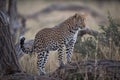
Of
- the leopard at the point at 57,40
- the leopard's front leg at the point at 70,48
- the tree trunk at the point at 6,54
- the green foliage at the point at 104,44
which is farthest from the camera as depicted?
the green foliage at the point at 104,44

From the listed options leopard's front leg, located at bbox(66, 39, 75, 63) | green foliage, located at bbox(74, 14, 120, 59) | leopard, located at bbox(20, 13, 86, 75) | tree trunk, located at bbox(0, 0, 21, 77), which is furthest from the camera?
green foliage, located at bbox(74, 14, 120, 59)

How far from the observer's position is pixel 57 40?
37.2ft

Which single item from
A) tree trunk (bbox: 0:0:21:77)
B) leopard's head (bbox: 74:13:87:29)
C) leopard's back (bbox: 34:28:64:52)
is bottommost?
tree trunk (bbox: 0:0:21:77)

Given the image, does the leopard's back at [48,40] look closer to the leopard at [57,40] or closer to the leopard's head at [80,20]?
the leopard at [57,40]

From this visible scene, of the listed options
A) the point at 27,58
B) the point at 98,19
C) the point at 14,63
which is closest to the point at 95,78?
the point at 14,63

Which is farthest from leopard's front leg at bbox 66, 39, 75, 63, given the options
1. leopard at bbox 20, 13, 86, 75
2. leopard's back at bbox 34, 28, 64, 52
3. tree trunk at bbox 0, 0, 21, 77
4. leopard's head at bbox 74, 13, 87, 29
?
tree trunk at bbox 0, 0, 21, 77

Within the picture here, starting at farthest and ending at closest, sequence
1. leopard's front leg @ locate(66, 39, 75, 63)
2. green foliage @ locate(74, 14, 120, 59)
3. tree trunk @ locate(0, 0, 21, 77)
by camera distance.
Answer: green foliage @ locate(74, 14, 120, 59)
leopard's front leg @ locate(66, 39, 75, 63)
tree trunk @ locate(0, 0, 21, 77)

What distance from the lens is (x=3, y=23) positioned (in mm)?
9289

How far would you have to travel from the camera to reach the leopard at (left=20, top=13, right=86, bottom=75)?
11250 mm

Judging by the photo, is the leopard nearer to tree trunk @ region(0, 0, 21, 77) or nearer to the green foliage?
the green foliage

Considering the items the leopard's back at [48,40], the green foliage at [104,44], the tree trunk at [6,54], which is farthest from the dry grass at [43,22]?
the tree trunk at [6,54]

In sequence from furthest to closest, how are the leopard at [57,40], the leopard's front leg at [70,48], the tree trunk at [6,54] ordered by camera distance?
the leopard's front leg at [70,48] → the leopard at [57,40] → the tree trunk at [6,54]

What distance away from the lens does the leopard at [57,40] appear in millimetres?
11250

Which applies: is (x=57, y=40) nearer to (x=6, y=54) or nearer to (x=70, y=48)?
(x=70, y=48)
